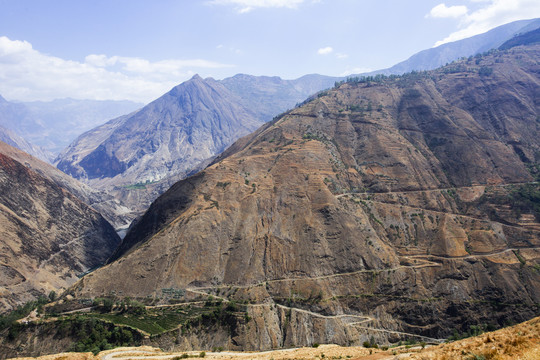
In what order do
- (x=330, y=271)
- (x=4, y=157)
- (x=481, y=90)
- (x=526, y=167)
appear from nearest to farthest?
(x=330, y=271)
(x=526, y=167)
(x=4, y=157)
(x=481, y=90)

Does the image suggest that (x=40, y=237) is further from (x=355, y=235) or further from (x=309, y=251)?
(x=355, y=235)

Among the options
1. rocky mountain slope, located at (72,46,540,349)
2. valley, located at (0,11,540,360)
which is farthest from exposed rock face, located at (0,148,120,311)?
rocky mountain slope, located at (72,46,540,349)

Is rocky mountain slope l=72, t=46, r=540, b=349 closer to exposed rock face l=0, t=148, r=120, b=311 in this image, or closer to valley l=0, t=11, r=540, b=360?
valley l=0, t=11, r=540, b=360

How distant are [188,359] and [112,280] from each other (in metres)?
52.5

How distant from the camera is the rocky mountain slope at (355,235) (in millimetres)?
80438

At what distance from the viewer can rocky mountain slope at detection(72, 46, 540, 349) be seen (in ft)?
264

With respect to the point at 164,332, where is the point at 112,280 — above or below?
above

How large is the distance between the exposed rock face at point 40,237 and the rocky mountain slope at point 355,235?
27427mm

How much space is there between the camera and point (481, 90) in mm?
166125

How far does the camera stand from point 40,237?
12731 cm

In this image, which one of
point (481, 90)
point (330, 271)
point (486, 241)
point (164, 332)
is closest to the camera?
point (164, 332)

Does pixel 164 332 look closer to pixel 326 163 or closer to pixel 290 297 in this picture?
pixel 290 297

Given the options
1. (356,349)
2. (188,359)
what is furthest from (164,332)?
(356,349)

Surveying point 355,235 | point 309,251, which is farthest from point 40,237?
point 355,235
